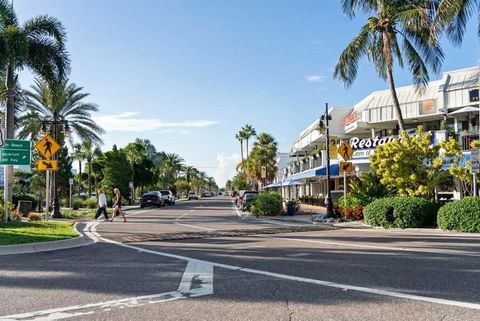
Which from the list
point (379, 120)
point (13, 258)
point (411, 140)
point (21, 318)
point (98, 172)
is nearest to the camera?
point (21, 318)

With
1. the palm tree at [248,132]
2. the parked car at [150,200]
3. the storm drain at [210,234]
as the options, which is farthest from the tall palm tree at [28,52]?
the palm tree at [248,132]

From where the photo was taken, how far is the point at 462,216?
17047mm

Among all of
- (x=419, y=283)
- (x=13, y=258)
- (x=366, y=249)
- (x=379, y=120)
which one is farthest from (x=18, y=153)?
(x=379, y=120)

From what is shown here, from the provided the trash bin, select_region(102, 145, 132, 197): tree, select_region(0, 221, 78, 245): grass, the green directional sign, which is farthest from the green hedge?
select_region(102, 145, 132, 197): tree

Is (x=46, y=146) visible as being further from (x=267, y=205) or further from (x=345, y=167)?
(x=345, y=167)

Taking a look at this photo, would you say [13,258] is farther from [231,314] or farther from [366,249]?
[366,249]

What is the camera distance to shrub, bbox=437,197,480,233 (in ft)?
54.7

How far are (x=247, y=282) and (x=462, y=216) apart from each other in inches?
461

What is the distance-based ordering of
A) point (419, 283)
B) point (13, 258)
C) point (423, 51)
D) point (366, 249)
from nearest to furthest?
point (419, 283) < point (13, 258) < point (366, 249) < point (423, 51)

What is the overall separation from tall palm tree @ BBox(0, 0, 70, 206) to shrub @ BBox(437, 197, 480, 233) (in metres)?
17.2

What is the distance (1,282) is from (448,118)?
3066 cm

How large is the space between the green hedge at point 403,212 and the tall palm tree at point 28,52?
15.3 m

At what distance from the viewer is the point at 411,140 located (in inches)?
819

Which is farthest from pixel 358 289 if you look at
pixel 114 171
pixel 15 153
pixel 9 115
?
pixel 114 171
